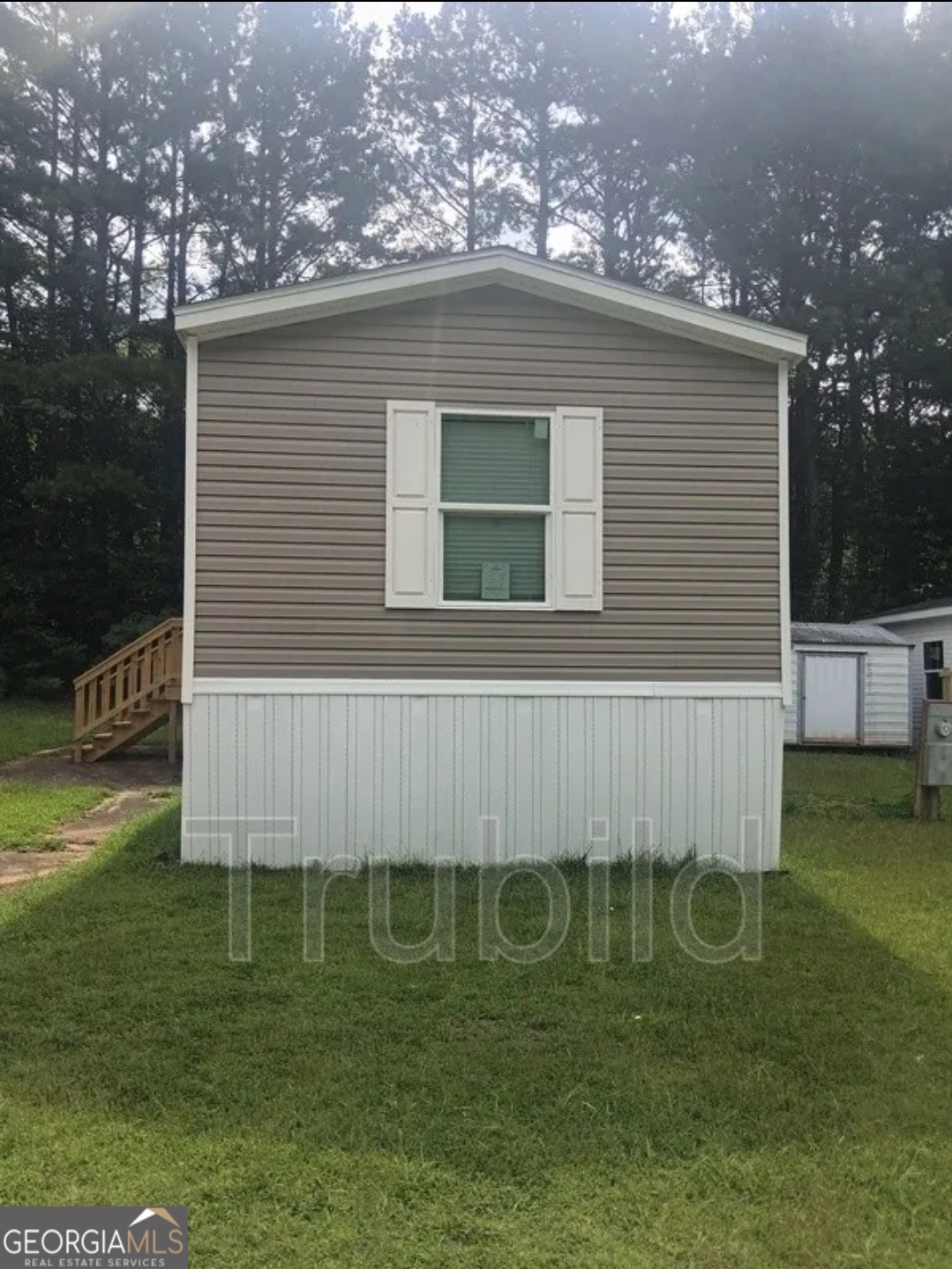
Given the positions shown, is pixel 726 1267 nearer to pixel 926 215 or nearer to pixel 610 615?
pixel 610 615

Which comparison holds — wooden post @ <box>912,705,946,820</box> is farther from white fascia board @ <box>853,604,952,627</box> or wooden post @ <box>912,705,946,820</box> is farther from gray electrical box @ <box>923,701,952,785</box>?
white fascia board @ <box>853,604,952,627</box>

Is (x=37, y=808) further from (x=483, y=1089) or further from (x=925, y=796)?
(x=925, y=796)

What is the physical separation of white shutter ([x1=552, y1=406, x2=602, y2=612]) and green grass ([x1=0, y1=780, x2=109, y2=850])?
3789 millimetres

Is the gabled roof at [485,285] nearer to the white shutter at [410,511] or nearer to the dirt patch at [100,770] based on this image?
the white shutter at [410,511]

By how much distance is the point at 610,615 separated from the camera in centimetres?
612

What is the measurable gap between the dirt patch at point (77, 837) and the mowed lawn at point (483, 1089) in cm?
85

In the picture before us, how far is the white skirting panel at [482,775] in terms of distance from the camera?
5922mm

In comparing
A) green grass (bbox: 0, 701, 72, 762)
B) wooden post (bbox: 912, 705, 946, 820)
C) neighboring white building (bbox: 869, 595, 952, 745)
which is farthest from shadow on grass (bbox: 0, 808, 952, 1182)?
neighboring white building (bbox: 869, 595, 952, 745)

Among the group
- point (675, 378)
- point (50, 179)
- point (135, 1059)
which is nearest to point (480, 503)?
point (675, 378)

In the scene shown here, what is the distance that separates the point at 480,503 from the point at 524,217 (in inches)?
804

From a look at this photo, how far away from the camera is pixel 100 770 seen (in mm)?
10211

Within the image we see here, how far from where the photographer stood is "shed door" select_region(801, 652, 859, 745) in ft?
47.1

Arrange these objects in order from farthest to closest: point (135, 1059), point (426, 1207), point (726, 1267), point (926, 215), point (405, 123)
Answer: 1. point (405, 123)
2. point (926, 215)
3. point (135, 1059)
4. point (426, 1207)
5. point (726, 1267)

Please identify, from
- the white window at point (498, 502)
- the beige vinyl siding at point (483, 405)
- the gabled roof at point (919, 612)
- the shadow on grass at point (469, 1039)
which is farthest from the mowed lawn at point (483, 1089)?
the gabled roof at point (919, 612)
